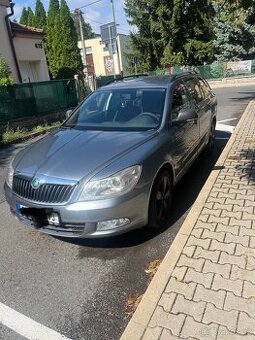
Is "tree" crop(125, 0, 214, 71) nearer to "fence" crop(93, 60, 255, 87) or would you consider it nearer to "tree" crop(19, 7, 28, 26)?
"fence" crop(93, 60, 255, 87)

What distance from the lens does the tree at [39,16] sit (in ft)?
112

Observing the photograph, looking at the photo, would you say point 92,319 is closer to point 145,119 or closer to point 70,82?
point 145,119

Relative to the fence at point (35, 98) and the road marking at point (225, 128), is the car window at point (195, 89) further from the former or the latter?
the fence at point (35, 98)

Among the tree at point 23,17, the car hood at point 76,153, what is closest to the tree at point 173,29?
the tree at point 23,17

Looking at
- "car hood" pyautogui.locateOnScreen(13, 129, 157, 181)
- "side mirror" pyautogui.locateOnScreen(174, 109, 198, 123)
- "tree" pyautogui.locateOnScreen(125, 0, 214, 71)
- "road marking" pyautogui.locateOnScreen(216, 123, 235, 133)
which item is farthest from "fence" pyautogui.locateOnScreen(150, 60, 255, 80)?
"car hood" pyautogui.locateOnScreen(13, 129, 157, 181)

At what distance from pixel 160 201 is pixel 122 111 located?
140cm

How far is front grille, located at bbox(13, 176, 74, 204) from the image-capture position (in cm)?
321

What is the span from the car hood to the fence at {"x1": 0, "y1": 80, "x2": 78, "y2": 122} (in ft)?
25.2

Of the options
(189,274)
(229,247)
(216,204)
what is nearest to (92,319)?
(189,274)

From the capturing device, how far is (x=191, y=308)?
2.55 metres

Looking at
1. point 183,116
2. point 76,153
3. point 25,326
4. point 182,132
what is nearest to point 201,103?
point 182,132

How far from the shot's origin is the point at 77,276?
3.25 metres

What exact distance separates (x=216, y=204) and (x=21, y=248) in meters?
2.33

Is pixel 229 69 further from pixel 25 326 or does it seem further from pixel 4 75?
pixel 25 326
